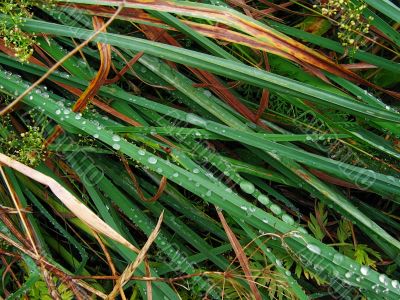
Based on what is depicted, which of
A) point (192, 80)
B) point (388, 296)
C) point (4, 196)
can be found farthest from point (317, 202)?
point (4, 196)

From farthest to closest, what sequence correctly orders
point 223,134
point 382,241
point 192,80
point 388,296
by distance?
point 192,80
point 382,241
point 223,134
point 388,296

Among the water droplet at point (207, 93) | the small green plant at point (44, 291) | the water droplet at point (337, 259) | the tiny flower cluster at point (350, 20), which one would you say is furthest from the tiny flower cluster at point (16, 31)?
the water droplet at point (337, 259)

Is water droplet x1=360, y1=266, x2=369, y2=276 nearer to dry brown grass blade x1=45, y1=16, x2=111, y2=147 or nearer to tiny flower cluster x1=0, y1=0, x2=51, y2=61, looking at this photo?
dry brown grass blade x1=45, y1=16, x2=111, y2=147

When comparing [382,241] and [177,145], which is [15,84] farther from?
[382,241]

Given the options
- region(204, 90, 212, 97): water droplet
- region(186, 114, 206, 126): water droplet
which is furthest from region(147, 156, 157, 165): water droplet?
region(204, 90, 212, 97): water droplet

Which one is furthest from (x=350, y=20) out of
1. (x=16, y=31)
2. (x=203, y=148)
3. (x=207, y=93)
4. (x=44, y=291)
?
(x=44, y=291)

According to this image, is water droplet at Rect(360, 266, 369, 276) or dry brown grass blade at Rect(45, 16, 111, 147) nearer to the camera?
water droplet at Rect(360, 266, 369, 276)

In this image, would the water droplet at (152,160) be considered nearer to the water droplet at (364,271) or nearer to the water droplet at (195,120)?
the water droplet at (195,120)
